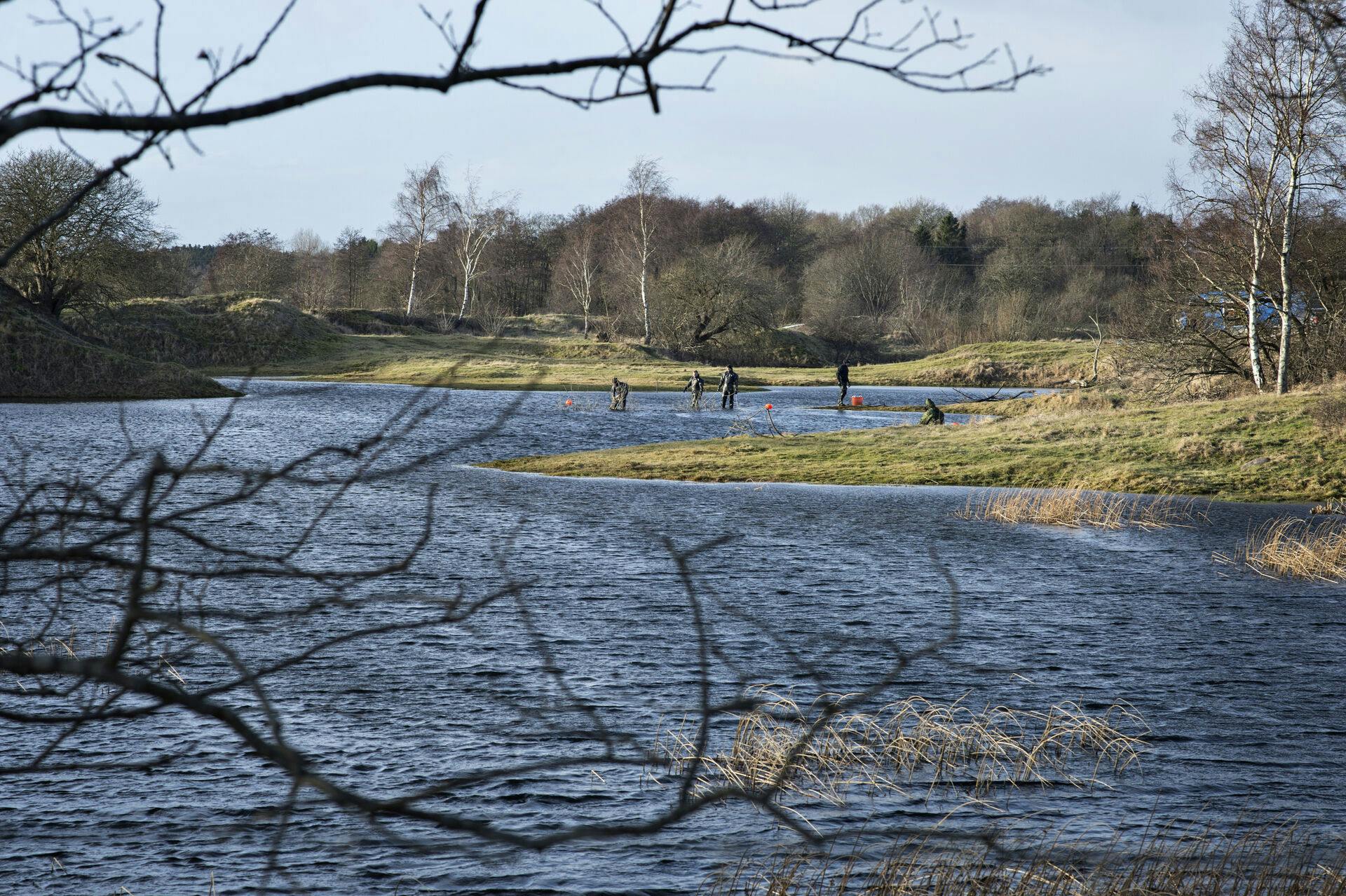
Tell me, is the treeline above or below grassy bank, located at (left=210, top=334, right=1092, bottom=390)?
above

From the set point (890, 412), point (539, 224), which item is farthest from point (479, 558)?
point (539, 224)

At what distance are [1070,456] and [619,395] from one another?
2011 cm

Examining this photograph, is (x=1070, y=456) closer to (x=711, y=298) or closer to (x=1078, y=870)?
(x=1078, y=870)

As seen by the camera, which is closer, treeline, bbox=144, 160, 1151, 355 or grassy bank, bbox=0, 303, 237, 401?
grassy bank, bbox=0, 303, 237, 401

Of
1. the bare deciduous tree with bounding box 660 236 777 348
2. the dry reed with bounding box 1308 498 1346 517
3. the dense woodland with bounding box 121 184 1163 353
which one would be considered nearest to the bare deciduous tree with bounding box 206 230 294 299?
the dense woodland with bounding box 121 184 1163 353

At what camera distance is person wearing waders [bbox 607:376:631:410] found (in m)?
42.2

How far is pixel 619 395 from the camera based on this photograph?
42.3 meters

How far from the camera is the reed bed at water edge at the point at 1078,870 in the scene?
585 centimetres

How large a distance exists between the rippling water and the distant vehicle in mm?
12736

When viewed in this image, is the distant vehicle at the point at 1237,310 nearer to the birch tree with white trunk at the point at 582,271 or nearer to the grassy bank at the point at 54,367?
the grassy bank at the point at 54,367

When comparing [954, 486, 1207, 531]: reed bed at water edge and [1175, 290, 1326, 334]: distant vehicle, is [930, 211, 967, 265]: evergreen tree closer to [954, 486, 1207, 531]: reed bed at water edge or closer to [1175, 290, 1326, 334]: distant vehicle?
[1175, 290, 1326, 334]: distant vehicle

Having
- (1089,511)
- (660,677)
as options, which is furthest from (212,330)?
(660,677)

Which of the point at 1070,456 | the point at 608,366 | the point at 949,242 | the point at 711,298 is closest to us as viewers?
the point at 1070,456

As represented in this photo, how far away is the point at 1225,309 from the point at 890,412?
541 inches
